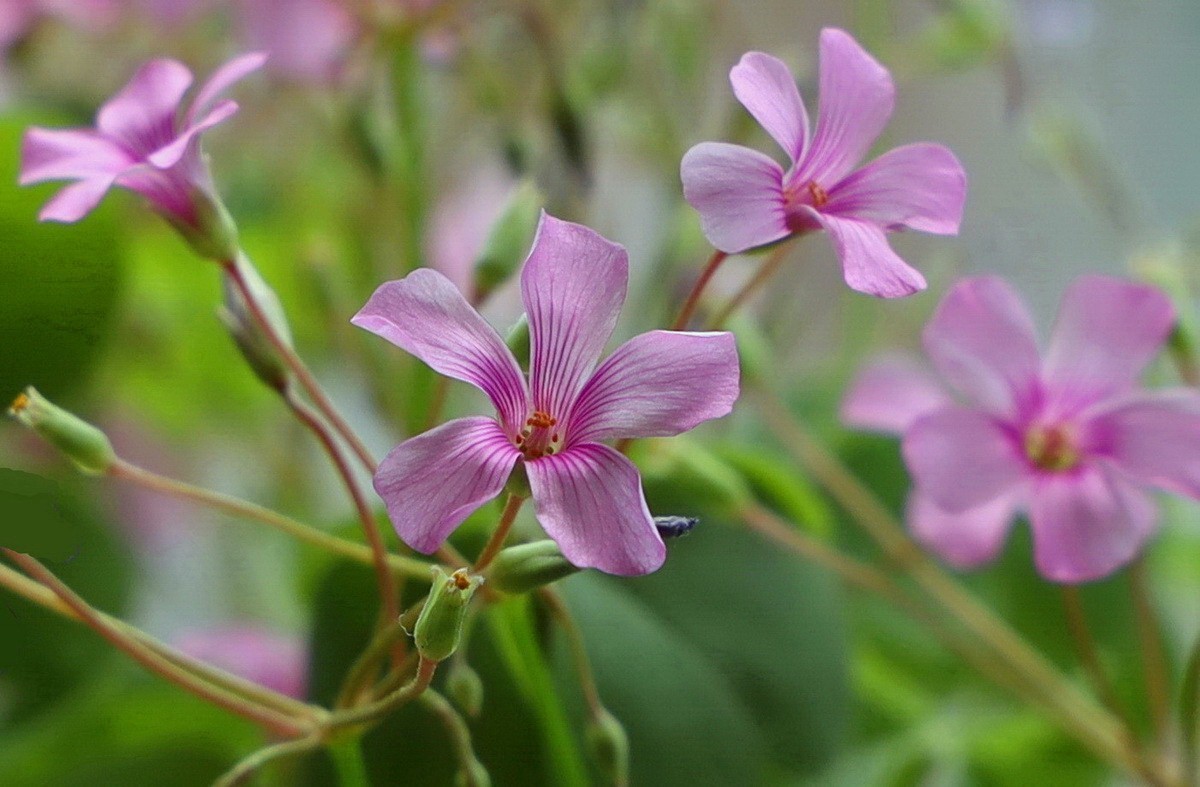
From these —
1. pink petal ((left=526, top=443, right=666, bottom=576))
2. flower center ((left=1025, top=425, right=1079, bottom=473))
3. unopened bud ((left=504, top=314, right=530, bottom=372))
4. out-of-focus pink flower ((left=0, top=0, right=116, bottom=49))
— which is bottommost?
flower center ((left=1025, top=425, right=1079, bottom=473))

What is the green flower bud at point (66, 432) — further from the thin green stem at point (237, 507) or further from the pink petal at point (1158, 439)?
the pink petal at point (1158, 439)

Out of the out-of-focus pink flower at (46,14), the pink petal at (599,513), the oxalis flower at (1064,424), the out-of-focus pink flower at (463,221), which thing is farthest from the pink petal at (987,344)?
the out-of-focus pink flower at (46,14)

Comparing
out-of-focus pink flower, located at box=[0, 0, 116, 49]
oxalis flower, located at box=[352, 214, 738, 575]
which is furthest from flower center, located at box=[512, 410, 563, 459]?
out-of-focus pink flower, located at box=[0, 0, 116, 49]

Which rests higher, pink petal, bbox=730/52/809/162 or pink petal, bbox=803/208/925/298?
pink petal, bbox=730/52/809/162

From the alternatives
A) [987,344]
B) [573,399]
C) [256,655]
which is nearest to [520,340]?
[573,399]

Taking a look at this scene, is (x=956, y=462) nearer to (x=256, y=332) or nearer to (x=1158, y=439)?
(x=1158, y=439)

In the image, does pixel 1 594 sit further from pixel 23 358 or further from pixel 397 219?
pixel 397 219

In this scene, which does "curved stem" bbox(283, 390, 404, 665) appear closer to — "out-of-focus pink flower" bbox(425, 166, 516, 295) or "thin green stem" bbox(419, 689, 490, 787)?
"thin green stem" bbox(419, 689, 490, 787)
